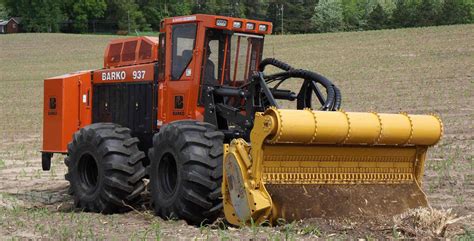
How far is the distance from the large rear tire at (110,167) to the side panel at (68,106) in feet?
5.60

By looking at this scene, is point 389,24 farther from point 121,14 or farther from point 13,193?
point 13,193

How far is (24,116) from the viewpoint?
29.7m

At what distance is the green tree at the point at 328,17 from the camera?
313 ft

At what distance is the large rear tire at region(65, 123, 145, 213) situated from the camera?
32.5ft

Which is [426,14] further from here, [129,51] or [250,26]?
[250,26]

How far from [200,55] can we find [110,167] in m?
1.95

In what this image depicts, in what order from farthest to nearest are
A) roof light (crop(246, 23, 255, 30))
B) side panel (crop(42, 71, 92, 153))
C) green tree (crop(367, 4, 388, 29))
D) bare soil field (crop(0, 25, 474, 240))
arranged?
green tree (crop(367, 4, 388, 29)) → side panel (crop(42, 71, 92, 153)) → roof light (crop(246, 23, 255, 30)) → bare soil field (crop(0, 25, 474, 240))

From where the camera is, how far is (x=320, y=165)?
27.3 feet

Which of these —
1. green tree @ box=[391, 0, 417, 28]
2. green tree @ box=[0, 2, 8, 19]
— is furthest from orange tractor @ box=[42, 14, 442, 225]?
green tree @ box=[0, 2, 8, 19]

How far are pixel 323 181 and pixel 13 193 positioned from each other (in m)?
6.36

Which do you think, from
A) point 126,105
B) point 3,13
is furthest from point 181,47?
point 3,13

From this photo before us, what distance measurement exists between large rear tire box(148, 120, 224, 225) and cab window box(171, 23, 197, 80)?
148cm

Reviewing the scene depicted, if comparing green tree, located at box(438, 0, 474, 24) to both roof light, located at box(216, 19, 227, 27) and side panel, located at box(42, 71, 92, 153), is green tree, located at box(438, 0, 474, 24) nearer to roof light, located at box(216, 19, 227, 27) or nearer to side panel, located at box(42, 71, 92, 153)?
side panel, located at box(42, 71, 92, 153)

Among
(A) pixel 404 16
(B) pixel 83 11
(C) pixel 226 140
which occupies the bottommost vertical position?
(B) pixel 83 11
